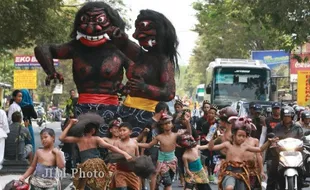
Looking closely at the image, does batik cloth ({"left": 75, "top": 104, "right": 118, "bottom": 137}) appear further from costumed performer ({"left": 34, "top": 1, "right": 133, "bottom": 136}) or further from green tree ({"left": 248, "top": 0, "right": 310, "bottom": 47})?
green tree ({"left": 248, "top": 0, "right": 310, "bottom": 47})

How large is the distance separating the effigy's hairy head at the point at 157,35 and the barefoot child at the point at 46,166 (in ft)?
6.87

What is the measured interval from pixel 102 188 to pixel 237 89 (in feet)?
67.8

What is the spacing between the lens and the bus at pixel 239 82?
97.1 feet

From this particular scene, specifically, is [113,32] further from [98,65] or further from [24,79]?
[24,79]

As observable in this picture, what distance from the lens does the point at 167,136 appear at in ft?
36.3

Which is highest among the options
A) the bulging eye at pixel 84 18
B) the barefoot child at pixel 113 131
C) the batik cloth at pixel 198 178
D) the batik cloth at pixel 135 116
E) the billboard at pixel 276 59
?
the billboard at pixel 276 59

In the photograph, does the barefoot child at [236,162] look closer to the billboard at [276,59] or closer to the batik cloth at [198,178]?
the batik cloth at [198,178]

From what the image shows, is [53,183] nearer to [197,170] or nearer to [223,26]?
[197,170]

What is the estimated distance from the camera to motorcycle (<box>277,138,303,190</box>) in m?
10.8

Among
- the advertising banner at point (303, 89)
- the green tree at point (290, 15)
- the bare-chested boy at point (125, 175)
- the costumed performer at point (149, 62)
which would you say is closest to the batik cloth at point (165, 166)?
the costumed performer at point (149, 62)

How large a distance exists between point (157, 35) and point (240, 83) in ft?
63.7

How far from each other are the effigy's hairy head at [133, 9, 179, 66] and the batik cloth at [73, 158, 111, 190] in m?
1.95

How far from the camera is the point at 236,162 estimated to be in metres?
9.98

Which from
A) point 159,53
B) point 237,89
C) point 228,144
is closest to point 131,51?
point 159,53
